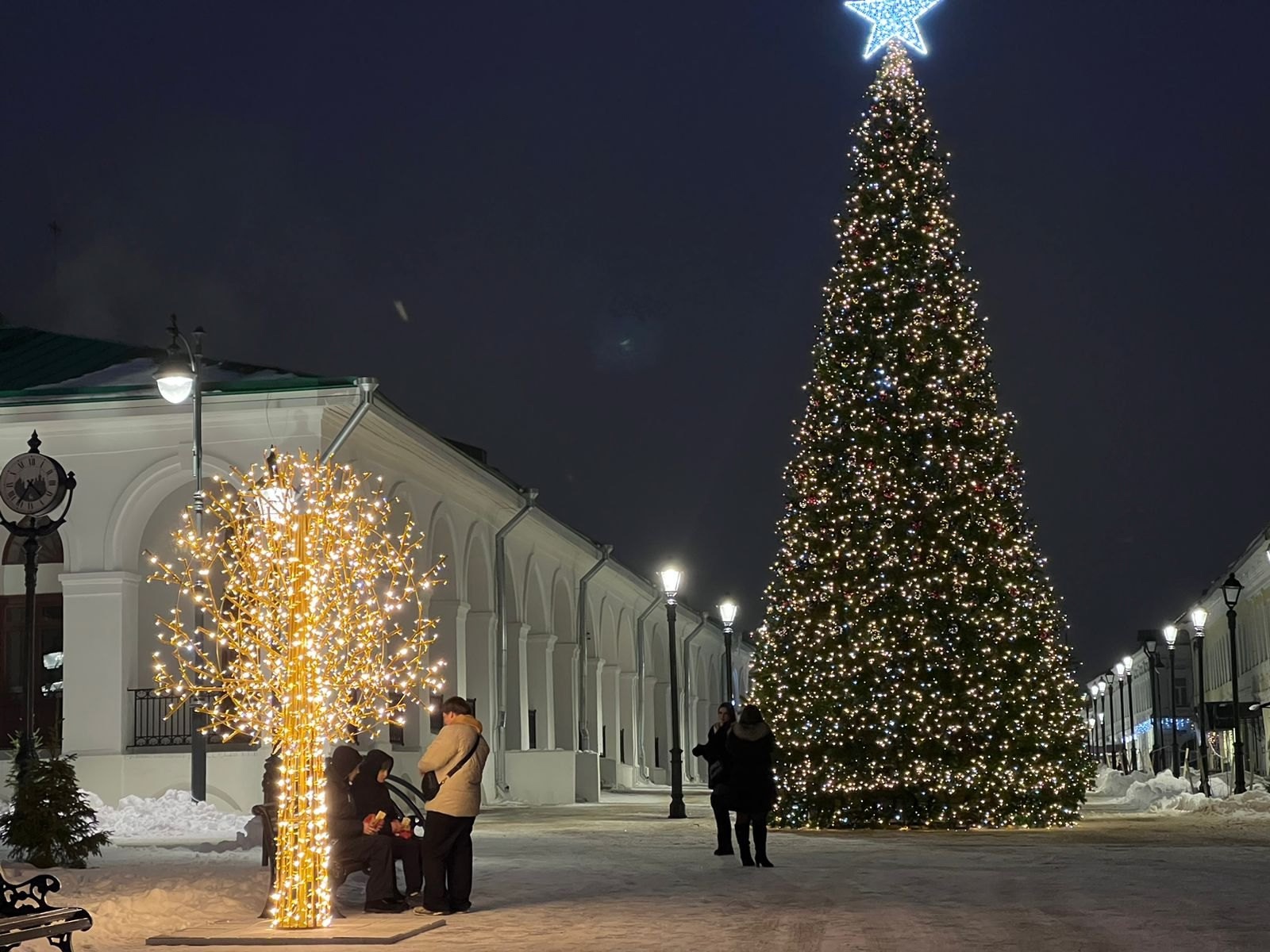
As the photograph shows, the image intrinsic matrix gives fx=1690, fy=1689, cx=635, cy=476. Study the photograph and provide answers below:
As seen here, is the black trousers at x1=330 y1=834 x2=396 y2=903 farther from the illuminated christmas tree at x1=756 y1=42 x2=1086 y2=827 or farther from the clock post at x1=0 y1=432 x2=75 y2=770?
the illuminated christmas tree at x1=756 y1=42 x2=1086 y2=827

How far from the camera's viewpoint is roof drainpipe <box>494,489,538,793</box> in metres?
35.3

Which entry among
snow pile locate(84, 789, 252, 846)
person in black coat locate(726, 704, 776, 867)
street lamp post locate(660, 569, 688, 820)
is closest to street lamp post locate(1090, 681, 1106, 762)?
street lamp post locate(660, 569, 688, 820)

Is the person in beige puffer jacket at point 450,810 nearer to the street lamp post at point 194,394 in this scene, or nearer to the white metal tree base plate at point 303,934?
the white metal tree base plate at point 303,934

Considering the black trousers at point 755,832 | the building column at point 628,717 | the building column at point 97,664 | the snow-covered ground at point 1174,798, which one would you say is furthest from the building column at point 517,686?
the black trousers at point 755,832

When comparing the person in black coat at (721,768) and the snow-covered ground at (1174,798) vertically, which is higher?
the person in black coat at (721,768)

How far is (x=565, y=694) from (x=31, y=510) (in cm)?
2678

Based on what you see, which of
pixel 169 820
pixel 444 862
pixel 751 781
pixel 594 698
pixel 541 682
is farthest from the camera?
pixel 594 698

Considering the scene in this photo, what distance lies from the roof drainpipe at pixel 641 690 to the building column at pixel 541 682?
12191 mm

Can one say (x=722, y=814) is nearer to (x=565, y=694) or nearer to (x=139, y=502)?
(x=139, y=502)

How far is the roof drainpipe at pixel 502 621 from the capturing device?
3531cm

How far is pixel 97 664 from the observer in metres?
26.2

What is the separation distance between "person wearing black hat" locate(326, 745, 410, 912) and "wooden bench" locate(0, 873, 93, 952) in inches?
122

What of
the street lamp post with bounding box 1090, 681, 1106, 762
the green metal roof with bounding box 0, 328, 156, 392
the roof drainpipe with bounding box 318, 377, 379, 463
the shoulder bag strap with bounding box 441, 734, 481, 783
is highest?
the green metal roof with bounding box 0, 328, 156, 392

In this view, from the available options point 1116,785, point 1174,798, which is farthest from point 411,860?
point 1116,785
